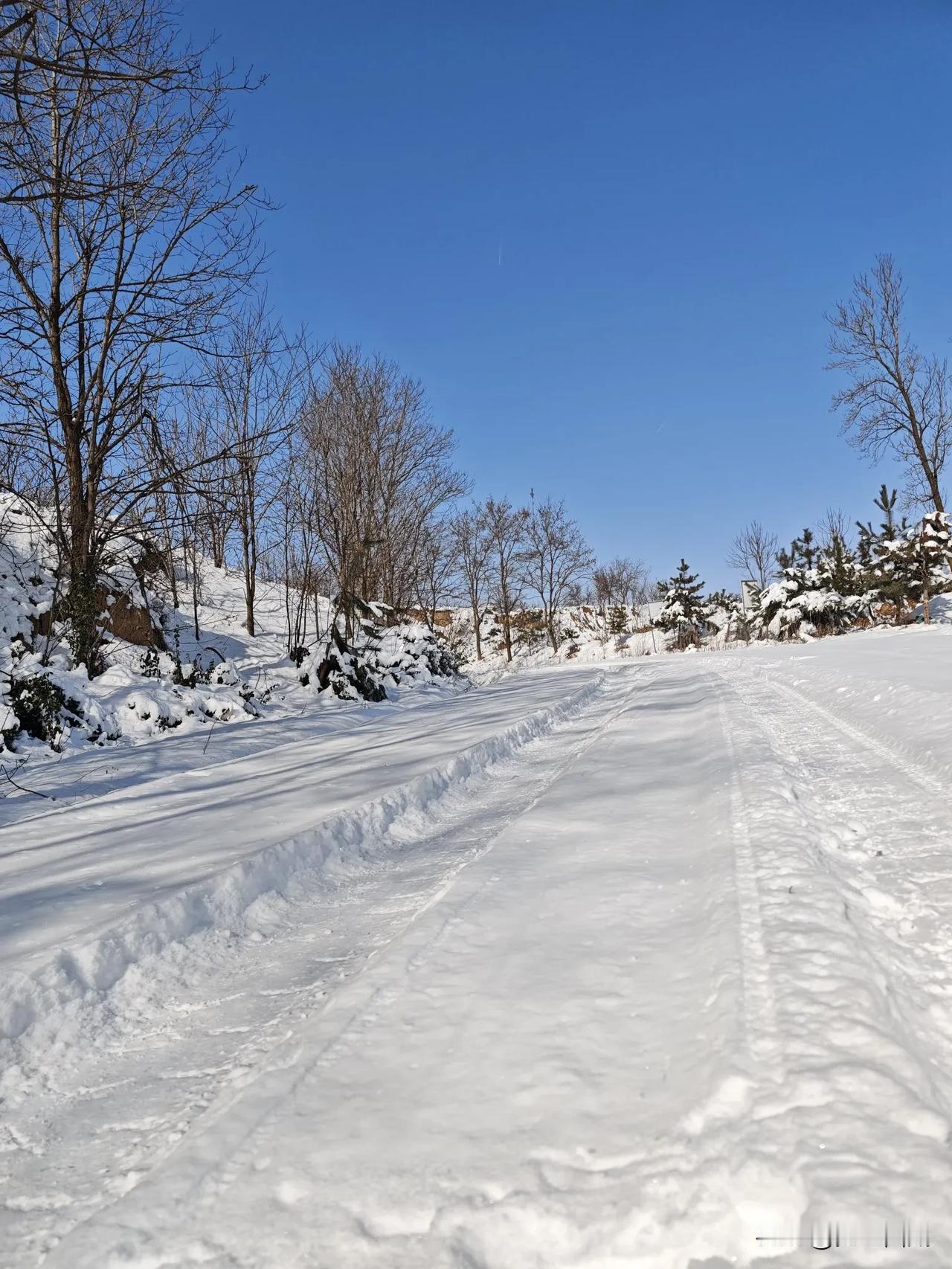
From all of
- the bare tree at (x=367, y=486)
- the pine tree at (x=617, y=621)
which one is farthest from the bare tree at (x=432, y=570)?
the pine tree at (x=617, y=621)

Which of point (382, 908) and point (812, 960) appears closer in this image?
point (812, 960)

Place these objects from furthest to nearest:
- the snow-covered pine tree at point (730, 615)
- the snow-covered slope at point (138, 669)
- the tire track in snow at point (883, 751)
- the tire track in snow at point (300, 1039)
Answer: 1. the snow-covered pine tree at point (730, 615)
2. the snow-covered slope at point (138, 669)
3. the tire track in snow at point (883, 751)
4. the tire track in snow at point (300, 1039)

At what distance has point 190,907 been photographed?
129 inches

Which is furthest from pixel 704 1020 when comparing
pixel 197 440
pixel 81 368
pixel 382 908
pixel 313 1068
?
pixel 197 440

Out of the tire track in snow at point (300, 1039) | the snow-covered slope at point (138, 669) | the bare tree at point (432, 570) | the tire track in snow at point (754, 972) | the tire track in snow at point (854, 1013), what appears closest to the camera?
the tire track in snow at point (854, 1013)

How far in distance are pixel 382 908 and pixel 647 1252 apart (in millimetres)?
2169

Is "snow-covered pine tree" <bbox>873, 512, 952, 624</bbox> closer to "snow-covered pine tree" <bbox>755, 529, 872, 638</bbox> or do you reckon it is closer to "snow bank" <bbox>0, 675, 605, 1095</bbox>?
"snow-covered pine tree" <bbox>755, 529, 872, 638</bbox>

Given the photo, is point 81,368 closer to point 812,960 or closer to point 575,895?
point 575,895

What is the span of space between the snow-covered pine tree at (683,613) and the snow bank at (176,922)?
46929mm

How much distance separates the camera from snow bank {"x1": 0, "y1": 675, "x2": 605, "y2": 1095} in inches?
98.3

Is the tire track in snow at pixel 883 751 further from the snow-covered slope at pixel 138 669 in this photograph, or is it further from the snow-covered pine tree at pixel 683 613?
the snow-covered pine tree at pixel 683 613

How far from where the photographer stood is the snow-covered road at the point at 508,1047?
1.44m

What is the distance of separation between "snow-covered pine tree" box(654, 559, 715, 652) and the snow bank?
46.9m

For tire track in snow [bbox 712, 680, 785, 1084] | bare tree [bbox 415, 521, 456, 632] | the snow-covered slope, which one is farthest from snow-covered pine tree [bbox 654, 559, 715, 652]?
tire track in snow [bbox 712, 680, 785, 1084]
